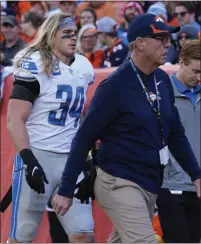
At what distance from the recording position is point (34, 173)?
4492 mm

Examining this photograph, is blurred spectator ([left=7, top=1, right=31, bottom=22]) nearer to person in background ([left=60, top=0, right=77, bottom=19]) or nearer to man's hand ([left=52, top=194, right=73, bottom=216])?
person in background ([left=60, top=0, right=77, bottom=19])

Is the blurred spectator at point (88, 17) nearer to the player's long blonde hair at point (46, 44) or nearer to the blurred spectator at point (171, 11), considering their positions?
the blurred spectator at point (171, 11)

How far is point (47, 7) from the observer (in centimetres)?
1095

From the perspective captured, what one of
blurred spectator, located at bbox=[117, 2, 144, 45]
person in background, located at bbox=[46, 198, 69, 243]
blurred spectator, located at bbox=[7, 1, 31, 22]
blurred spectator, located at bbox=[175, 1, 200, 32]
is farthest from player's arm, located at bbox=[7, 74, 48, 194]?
blurred spectator, located at bbox=[7, 1, 31, 22]

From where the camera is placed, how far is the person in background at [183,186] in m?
5.18

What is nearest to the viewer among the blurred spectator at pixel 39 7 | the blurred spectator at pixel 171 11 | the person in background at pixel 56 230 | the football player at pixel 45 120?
the football player at pixel 45 120

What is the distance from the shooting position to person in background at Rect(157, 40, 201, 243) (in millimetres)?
5180

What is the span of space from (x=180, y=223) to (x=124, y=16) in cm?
489

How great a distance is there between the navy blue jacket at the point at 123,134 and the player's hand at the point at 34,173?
49 centimetres

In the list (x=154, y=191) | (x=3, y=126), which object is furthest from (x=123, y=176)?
(x=3, y=126)

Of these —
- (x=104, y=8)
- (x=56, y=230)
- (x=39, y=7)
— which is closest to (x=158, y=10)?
(x=104, y=8)

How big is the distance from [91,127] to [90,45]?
4.51m

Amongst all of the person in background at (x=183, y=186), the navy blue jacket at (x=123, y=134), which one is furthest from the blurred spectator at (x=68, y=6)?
the navy blue jacket at (x=123, y=134)

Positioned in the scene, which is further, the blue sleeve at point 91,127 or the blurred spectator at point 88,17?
the blurred spectator at point 88,17
